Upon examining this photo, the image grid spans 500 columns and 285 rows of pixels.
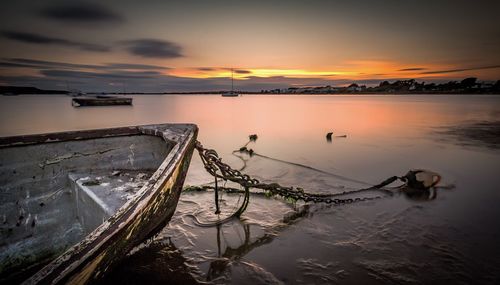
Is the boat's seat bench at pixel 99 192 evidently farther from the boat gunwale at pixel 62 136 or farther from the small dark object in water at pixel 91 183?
the boat gunwale at pixel 62 136

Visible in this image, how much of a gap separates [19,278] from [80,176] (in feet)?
4.66

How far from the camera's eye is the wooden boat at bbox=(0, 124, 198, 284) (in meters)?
2.93

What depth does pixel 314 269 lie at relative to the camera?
3514 mm

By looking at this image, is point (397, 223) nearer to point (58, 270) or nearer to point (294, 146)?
point (58, 270)

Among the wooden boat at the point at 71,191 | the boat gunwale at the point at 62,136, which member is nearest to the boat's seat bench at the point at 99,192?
the wooden boat at the point at 71,191

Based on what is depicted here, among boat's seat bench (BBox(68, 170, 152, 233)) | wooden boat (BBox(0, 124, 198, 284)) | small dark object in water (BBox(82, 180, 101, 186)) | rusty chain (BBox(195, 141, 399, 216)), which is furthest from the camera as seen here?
rusty chain (BBox(195, 141, 399, 216))

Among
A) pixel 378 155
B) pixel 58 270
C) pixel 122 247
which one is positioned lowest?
pixel 378 155

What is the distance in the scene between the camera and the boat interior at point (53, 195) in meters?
3.26

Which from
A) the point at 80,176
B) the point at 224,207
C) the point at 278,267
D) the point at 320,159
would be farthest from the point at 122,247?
the point at 320,159

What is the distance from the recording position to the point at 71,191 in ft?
12.8

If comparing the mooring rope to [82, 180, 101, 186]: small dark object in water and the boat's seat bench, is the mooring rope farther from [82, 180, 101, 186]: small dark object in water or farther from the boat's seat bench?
[82, 180, 101, 186]: small dark object in water

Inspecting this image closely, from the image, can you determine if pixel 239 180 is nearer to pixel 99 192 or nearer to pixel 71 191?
pixel 99 192

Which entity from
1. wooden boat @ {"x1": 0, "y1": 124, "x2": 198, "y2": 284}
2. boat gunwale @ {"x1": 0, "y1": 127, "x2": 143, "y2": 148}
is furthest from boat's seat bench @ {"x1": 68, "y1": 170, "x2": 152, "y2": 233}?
boat gunwale @ {"x1": 0, "y1": 127, "x2": 143, "y2": 148}

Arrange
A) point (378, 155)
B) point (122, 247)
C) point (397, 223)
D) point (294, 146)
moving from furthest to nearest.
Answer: point (294, 146)
point (378, 155)
point (397, 223)
point (122, 247)
